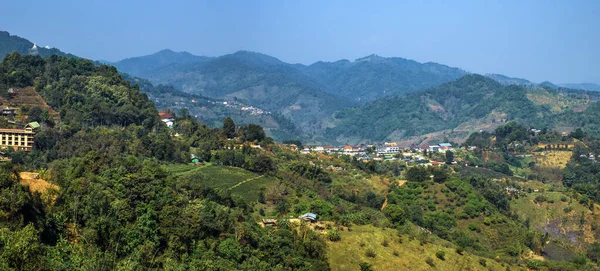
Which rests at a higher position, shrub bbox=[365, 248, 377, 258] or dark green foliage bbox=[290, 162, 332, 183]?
shrub bbox=[365, 248, 377, 258]

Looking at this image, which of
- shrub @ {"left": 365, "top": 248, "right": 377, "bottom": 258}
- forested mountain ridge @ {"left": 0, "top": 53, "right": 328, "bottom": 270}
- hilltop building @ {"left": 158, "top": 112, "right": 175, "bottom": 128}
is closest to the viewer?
forested mountain ridge @ {"left": 0, "top": 53, "right": 328, "bottom": 270}

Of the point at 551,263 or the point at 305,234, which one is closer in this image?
the point at 305,234

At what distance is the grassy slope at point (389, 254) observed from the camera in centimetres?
3100

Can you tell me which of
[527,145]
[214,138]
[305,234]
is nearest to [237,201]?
[305,234]

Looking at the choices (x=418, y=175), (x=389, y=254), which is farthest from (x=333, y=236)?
(x=418, y=175)

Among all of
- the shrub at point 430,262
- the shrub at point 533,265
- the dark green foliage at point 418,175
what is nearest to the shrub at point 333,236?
the shrub at point 430,262

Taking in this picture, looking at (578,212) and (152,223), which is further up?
(152,223)

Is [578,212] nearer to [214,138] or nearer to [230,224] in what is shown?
[214,138]

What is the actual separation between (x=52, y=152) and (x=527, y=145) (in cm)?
8995

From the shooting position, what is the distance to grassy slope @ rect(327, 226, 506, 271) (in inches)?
1220

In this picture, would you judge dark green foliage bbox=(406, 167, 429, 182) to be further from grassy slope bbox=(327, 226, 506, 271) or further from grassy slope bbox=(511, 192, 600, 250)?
grassy slope bbox=(327, 226, 506, 271)

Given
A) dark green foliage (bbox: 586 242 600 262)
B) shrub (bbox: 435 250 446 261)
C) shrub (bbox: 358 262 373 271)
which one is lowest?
dark green foliage (bbox: 586 242 600 262)

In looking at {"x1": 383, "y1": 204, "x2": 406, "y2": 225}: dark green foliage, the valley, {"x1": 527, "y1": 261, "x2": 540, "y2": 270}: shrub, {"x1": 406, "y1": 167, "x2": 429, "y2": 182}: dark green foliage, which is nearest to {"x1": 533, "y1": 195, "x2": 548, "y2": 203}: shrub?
the valley

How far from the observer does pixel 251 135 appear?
7056 centimetres
